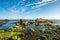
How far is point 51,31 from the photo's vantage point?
7.66 meters

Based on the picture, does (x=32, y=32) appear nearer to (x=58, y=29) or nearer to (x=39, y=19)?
(x=58, y=29)

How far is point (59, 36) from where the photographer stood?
7.32 m

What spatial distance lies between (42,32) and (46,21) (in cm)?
265

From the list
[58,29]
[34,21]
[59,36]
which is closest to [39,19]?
[34,21]

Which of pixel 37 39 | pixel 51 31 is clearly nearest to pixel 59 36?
pixel 51 31

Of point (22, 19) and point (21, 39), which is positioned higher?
point (22, 19)

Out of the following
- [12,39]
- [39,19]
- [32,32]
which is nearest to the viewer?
[12,39]

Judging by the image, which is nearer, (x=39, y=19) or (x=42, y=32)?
(x=42, y=32)

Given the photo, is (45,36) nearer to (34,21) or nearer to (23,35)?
(23,35)

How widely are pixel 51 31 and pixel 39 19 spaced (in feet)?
7.56

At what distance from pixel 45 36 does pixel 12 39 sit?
138cm

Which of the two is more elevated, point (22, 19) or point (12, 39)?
point (22, 19)

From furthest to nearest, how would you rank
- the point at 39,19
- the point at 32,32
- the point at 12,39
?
the point at 39,19 < the point at 32,32 < the point at 12,39

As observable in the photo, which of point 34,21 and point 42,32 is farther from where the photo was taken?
point 34,21
